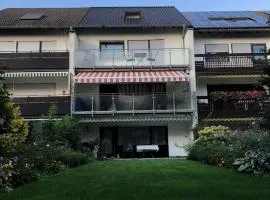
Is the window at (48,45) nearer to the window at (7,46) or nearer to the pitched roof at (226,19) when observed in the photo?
the window at (7,46)

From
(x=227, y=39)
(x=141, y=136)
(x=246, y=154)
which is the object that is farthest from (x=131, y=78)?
(x=246, y=154)

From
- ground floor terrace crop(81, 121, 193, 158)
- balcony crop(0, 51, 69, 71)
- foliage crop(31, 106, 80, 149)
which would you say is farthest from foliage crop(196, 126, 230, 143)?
balcony crop(0, 51, 69, 71)

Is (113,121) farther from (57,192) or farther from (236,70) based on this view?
(57,192)

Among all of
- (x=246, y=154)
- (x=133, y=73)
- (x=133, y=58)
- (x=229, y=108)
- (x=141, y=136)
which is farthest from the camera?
(x=133, y=58)

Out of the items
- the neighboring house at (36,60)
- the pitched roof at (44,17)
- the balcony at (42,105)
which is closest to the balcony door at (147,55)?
the neighboring house at (36,60)

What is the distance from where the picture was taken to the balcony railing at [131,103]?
32.0 metres

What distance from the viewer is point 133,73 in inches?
1313

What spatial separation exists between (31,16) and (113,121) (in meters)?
11.2

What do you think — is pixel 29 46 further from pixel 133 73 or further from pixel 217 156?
pixel 217 156

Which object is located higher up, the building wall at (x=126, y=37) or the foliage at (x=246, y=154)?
the building wall at (x=126, y=37)

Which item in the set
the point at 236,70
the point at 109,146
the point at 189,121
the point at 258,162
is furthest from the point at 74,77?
the point at 258,162

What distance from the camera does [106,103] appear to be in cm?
3216

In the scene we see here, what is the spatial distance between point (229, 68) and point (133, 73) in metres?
6.62

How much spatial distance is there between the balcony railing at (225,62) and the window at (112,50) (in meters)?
5.31
